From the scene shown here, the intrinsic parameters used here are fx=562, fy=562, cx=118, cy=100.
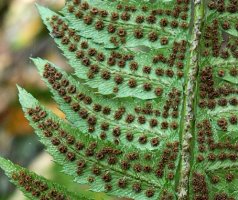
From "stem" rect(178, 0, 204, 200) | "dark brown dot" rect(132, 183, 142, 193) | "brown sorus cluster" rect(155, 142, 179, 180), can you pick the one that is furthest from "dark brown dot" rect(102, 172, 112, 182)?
"stem" rect(178, 0, 204, 200)

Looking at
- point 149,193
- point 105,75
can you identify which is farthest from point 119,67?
point 149,193

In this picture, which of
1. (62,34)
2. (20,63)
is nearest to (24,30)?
(20,63)

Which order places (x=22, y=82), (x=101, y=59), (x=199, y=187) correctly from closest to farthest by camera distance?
(x=199, y=187) → (x=101, y=59) → (x=22, y=82)

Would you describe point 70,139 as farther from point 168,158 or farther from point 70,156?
point 168,158

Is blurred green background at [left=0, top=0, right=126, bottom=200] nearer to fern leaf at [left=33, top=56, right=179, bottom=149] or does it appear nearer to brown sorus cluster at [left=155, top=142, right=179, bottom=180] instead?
fern leaf at [left=33, top=56, right=179, bottom=149]

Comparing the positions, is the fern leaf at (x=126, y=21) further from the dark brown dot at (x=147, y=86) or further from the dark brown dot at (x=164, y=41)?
→ the dark brown dot at (x=147, y=86)

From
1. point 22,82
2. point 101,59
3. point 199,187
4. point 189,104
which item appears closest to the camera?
point 199,187

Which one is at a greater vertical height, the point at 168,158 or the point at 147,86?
the point at 147,86

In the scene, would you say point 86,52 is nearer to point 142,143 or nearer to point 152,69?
point 152,69
